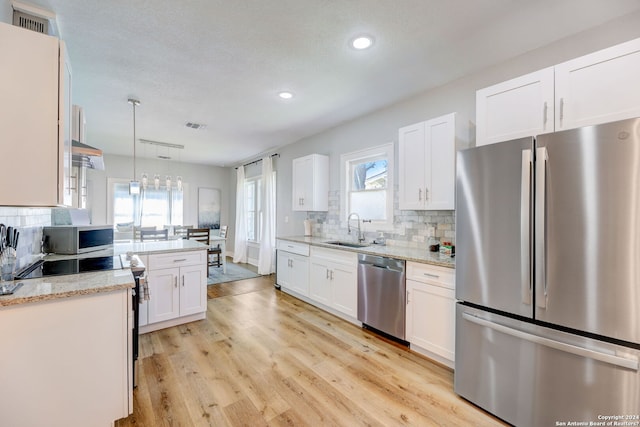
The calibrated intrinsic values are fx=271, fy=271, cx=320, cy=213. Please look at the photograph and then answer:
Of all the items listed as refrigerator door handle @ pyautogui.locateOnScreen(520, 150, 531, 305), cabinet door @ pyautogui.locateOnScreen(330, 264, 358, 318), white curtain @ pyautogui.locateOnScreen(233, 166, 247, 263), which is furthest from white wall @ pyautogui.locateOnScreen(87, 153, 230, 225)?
refrigerator door handle @ pyautogui.locateOnScreen(520, 150, 531, 305)

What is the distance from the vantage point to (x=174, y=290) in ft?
9.87

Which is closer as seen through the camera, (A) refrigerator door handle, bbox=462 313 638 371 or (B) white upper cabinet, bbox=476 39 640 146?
(A) refrigerator door handle, bbox=462 313 638 371

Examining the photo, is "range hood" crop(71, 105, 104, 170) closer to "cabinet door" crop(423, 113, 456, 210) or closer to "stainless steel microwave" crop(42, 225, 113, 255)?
"stainless steel microwave" crop(42, 225, 113, 255)

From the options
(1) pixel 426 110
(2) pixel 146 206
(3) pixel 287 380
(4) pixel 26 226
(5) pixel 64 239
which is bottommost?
(3) pixel 287 380

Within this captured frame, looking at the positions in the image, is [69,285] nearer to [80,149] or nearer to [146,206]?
[80,149]

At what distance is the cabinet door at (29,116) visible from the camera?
1.29 metres

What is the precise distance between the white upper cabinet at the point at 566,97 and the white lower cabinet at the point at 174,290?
10.3 ft

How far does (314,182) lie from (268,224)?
1.77 m

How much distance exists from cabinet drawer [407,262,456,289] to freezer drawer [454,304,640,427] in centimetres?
31

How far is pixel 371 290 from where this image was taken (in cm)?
284

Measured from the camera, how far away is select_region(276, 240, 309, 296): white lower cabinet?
12.5 feet

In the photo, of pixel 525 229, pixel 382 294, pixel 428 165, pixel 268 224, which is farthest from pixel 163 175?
pixel 525 229

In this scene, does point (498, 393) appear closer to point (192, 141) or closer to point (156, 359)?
point (156, 359)

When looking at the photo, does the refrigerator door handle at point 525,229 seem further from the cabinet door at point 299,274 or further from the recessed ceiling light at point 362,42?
the cabinet door at point 299,274
